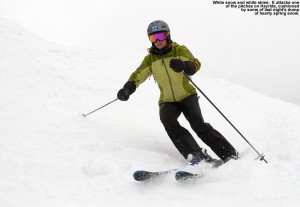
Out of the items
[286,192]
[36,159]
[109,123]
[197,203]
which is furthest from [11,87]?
[286,192]

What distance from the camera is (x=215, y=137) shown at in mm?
5707

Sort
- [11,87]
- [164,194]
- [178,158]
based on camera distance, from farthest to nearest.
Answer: [11,87] → [178,158] → [164,194]

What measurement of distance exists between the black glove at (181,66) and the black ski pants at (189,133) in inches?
23.4

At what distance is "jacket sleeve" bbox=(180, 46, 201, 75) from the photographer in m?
5.72

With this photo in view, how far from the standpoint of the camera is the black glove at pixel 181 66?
550 cm

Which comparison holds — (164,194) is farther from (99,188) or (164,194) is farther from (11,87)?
(11,87)

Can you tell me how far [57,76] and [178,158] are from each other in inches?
206

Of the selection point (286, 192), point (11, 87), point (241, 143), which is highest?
point (11, 87)

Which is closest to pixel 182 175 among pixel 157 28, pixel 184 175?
pixel 184 175

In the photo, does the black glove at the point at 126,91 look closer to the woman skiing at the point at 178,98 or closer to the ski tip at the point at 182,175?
the woman skiing at the point at 178,98

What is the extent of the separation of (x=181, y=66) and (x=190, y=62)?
1.16ft

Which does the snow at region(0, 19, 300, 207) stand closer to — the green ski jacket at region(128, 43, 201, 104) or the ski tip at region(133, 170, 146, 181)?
the ski tip at region(133, 170, 146, 181)

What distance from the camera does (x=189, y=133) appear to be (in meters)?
5.87

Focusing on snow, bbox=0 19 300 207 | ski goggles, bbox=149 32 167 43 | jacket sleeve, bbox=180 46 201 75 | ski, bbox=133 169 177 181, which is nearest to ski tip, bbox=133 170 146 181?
ski, bbox=133 169 177 181
